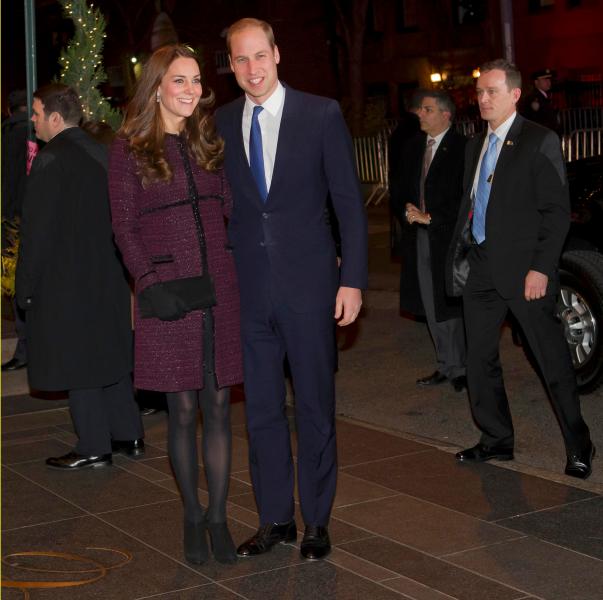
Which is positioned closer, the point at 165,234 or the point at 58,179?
the point at 165,234

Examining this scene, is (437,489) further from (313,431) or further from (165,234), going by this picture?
(165,234)

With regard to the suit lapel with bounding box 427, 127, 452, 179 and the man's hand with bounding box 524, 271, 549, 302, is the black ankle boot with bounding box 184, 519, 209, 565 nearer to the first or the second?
the man's hand with bounding box 524, 271, 549, 302

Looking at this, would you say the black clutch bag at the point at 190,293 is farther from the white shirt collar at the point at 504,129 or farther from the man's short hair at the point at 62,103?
the man's short hair at the point at 62,103

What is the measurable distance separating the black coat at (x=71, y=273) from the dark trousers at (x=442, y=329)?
249cm

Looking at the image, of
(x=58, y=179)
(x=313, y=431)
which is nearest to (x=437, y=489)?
(x=313, y=431)

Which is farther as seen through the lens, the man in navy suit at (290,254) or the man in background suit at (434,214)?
the man in background suit at (434,214)

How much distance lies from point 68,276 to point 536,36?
103 ft

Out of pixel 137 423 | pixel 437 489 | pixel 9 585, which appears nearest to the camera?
pixel 9 585

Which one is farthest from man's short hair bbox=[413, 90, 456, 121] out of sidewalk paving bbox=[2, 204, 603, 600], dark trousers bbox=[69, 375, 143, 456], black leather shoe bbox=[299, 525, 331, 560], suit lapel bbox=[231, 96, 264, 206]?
black leather shoe bbox=[299, 525, 331, 560]

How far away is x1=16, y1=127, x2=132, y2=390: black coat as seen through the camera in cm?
688

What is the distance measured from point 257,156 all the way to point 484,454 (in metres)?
2.44

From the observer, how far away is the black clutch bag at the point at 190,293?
5.00 m

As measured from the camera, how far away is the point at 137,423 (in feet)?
24.4

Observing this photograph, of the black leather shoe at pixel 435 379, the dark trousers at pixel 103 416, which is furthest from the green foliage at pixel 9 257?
the black leather shoe at pixel 435 379
